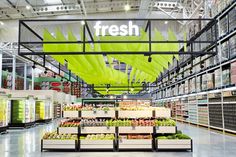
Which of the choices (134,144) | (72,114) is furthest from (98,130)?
(134,144)

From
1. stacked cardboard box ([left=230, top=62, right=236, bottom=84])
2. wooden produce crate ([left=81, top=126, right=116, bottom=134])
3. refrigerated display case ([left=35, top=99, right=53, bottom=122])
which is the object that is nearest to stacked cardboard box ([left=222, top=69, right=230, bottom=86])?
stacked cardboard box ([left=230, top=62, right=236, bottom=84])

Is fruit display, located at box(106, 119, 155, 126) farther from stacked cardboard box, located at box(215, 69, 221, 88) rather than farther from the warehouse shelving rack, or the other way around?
stacked cardboard box, located at box(215, 69, 221, 88)

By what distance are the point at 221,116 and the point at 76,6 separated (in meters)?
10.4

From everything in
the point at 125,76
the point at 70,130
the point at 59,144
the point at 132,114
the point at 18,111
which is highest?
the point at 125,76

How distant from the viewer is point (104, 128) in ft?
28.6

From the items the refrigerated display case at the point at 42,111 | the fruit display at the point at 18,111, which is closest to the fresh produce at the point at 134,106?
the fruit display at the point at 18,111

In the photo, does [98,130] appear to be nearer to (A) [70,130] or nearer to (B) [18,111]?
(A) [70,130]

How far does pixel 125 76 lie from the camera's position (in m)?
18.5

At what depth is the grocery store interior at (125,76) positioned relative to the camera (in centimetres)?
773

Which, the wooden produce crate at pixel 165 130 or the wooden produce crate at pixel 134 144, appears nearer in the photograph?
the wooden produce crate at pixel 134 144

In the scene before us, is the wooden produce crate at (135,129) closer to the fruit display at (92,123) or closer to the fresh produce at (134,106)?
the fruit display at (92,123)

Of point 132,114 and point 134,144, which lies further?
point 132,114

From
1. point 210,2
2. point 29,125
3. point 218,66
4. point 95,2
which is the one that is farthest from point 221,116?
point 29,125

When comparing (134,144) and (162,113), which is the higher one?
(162,113)
